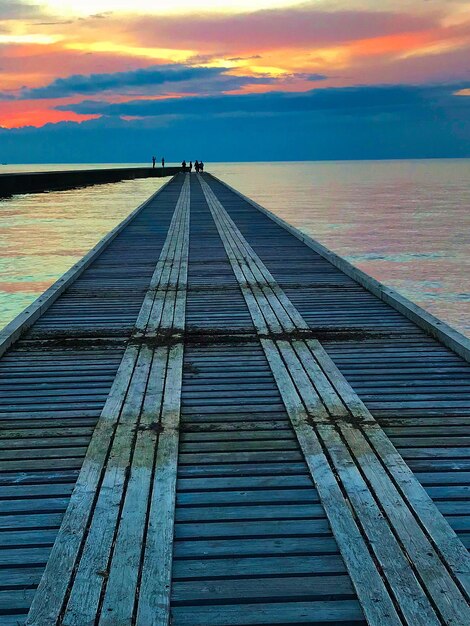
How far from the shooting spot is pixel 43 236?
29.7 m

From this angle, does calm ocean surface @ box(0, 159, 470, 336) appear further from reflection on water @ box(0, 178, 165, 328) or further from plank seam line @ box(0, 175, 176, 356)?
plank seam line @ box(0, 175, 176, 356)

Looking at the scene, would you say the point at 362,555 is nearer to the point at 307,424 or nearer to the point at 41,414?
the point at 307,424

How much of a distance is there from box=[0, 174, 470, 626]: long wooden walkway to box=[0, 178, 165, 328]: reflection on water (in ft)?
28.6

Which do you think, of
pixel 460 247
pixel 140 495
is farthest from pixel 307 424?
pixel 460 247

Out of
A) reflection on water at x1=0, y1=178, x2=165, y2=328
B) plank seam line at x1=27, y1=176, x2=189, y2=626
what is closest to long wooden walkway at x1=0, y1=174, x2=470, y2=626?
plank seam line at x1=27, y1=176, x2=189, y2=626

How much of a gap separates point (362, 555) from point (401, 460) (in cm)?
117

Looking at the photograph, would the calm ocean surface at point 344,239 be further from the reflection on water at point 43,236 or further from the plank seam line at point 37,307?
the plank seam line at point 37,307

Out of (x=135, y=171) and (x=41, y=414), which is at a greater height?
(x=41, y=414)

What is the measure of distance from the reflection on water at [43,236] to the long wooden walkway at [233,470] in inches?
343

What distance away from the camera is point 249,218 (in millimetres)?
22453

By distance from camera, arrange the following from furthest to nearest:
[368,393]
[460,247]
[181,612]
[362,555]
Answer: [460,247]
[368,393]
[362,555]
[181,612]

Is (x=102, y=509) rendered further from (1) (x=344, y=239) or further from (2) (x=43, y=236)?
(1) (x=344, y=239)

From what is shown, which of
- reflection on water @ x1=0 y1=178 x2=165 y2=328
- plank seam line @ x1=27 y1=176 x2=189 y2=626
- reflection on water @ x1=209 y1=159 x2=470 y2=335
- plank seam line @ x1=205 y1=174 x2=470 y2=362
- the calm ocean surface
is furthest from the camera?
reflection on water @ x1=209 y1=159 x2=470 y2=335

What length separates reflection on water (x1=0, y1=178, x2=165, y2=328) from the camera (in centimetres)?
1881
